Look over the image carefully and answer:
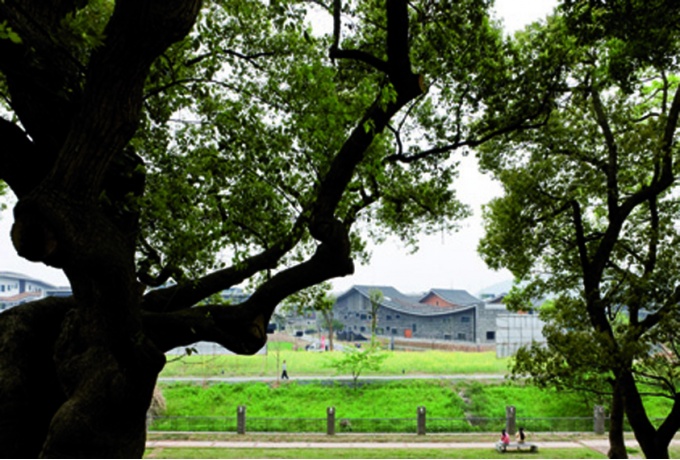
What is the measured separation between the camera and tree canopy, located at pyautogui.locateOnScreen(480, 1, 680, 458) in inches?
280

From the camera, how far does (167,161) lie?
5273 millimetres

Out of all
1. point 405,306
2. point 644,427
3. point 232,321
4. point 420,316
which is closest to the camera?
point 232,321

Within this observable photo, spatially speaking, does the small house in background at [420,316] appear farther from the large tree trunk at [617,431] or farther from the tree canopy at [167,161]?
the tree canopy at [167,161]

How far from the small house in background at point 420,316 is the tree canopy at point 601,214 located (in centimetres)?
1410

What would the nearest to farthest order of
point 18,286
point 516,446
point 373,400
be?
point 516,446
point 373,400
point 18,286

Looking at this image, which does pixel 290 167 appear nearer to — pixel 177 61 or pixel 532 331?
pixel 177 61

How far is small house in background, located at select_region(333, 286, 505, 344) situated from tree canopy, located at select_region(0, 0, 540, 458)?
1793 cm

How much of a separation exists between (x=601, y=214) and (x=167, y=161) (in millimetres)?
8170

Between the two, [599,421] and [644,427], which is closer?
[644,427]

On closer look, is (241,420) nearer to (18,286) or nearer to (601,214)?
(601,214)

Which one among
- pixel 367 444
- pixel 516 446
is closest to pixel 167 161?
pixel 367 444

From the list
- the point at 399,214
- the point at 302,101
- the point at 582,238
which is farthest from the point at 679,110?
the point at 302,101

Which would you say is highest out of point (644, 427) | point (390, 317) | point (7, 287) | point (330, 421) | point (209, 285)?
point (7, 287)

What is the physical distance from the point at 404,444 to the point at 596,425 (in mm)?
6226
